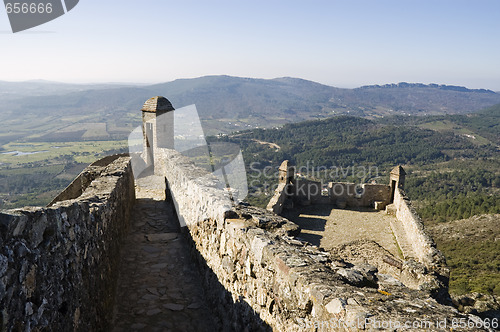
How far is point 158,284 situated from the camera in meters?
4.52

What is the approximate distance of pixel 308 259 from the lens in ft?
8.39

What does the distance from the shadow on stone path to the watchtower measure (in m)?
5.70

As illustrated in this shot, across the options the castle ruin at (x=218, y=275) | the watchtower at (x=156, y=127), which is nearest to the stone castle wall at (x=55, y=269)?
the castle ruin at (x=218, y=275)

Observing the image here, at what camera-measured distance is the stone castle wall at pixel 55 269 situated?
5.53 feet

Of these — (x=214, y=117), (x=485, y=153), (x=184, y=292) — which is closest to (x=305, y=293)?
(x=184, y=292)

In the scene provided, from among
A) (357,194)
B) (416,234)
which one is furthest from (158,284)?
(357,194)

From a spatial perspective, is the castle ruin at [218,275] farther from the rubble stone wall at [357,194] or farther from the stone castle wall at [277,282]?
the rubble stone wall at [357,194]

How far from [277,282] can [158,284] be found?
2.59 m

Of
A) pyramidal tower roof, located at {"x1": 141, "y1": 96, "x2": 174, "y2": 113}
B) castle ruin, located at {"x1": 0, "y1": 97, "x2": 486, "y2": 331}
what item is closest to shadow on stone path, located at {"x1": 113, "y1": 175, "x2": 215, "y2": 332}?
castle ruin, located at {"x1": 0, "y1": 97, "x2": 486, "y2": 331}

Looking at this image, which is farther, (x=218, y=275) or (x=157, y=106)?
(x=157, y=106)

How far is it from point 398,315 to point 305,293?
1.83ft

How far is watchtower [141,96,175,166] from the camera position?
480 inches

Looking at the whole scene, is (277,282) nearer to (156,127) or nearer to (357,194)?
(156,127)

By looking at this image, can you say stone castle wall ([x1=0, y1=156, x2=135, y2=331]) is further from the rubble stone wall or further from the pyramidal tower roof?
the rubble stone wall
